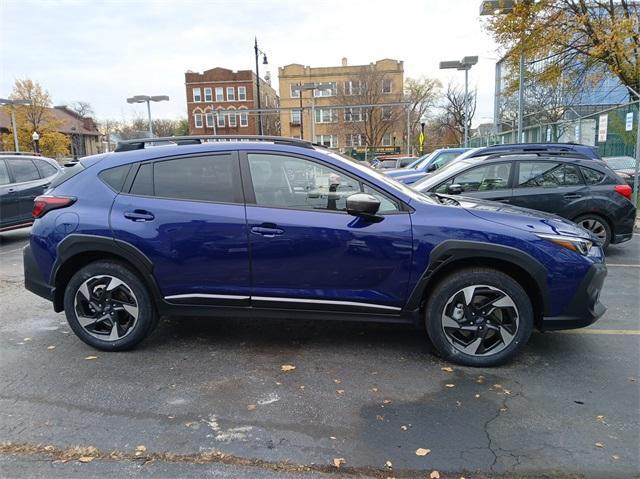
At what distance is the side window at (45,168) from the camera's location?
10.1 m

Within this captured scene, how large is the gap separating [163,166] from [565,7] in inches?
648

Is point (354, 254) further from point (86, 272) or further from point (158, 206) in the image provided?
point (86, 272)

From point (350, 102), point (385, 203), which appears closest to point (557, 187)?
point (385, 203)

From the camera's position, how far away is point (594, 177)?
24.8 feet

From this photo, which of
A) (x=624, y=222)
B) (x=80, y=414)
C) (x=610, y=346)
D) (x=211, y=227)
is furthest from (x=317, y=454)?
(x=624, y=222)

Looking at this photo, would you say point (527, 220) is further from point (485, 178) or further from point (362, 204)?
point (485, 178)

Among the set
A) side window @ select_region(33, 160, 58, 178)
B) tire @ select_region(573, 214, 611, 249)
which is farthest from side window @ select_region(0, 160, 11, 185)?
tire @ select_region(573, 214, 611, 249)

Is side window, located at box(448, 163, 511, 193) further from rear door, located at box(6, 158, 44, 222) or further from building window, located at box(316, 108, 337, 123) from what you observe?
building window, located at box(316, 108, 337, 123)

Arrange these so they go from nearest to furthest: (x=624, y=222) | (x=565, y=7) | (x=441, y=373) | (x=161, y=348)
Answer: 1. (x=441, y=373)
2. (x=161, y=348)
3. (x=624, y=222)
4. (x=565, y=7)

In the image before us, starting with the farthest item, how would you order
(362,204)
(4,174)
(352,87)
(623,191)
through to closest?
(352,87) < (4,174) < (623,191) < (362,204)

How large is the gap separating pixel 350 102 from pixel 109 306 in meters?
49.8

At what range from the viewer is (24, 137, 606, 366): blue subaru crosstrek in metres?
3.70

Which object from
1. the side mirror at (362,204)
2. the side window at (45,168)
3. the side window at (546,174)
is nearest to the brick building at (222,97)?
the side window at (45,168)

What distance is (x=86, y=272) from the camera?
13.3ft
